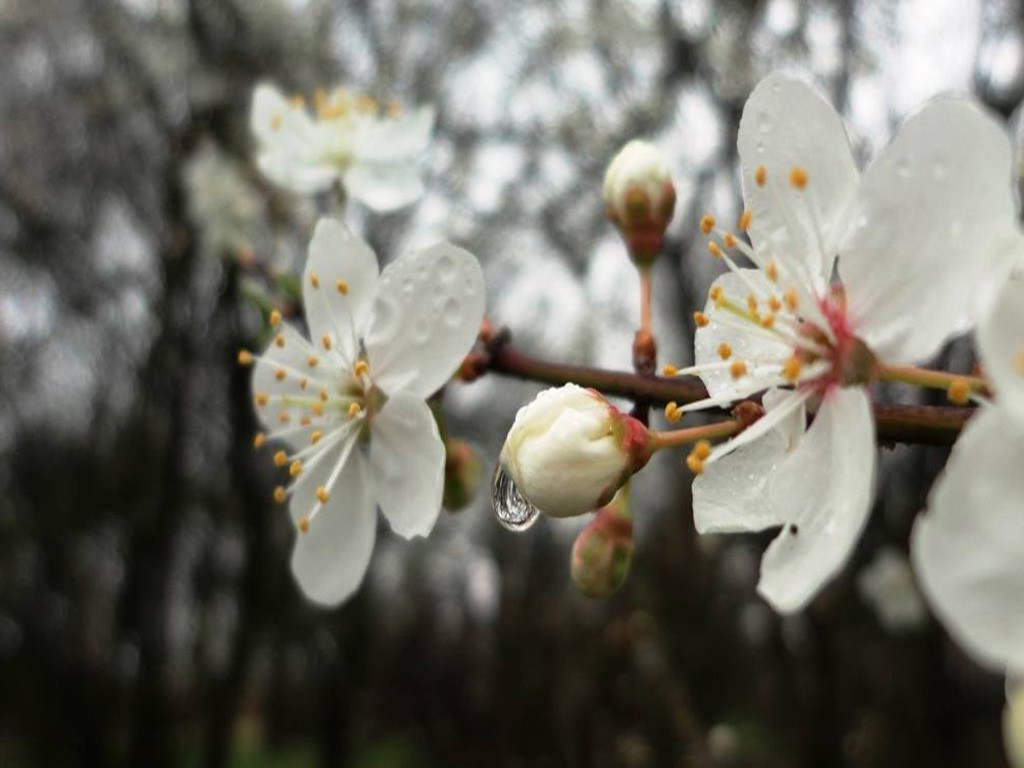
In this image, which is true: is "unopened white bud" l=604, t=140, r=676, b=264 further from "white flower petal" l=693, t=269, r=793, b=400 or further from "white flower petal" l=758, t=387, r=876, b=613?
"white flower petal" l=758, t=387, r=876, b=613

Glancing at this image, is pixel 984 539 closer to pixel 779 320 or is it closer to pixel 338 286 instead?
pixel 779 320

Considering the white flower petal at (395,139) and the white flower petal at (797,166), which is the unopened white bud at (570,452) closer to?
the white flower petal at (797,166)

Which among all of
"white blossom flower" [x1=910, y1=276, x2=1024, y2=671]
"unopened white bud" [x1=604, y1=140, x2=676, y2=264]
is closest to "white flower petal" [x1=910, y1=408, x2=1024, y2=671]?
"white blossom flower" [x1=910, y1=276, x2=1024, y2=671]

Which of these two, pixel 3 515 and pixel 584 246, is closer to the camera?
pixel 584 246

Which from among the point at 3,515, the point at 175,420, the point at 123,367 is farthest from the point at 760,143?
the point at 3,515

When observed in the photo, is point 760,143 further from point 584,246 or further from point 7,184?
point 7,184

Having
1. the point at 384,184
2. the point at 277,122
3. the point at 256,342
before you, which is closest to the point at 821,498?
the point at 384,184

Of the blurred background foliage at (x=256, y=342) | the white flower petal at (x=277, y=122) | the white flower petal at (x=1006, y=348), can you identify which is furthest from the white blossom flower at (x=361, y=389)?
the blurred background foliage at (x=256, y=342)
